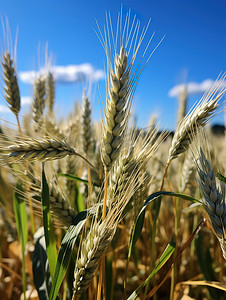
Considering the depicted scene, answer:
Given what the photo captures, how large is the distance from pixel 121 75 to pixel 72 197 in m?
0.83

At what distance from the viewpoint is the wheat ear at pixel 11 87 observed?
1.48 metres

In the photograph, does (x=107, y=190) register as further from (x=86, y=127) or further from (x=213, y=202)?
(x=86, y=127)

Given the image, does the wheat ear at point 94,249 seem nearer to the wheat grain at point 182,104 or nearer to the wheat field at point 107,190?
the wheat field at point 107,190

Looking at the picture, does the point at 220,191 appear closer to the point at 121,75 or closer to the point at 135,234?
the point at 135,234

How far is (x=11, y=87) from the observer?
4.94 feet

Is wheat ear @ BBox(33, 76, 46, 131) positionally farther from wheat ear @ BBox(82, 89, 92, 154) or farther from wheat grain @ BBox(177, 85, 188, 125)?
wheat grain @ BBox(177, 85, 188, 125)

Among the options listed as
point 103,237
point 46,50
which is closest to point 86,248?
point 103,237

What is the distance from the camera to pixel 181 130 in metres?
1.06

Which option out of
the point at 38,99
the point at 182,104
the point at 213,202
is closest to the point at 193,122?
the point at 213,202

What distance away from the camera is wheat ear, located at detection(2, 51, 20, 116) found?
1.48 metres

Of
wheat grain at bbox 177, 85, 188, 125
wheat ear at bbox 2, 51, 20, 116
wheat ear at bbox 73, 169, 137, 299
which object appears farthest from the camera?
wheat grain at bbox 177, 85, 188, 125

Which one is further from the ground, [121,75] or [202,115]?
[121,75]

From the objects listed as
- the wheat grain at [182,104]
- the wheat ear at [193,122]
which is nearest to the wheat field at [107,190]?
the wheat ear at [193,122]

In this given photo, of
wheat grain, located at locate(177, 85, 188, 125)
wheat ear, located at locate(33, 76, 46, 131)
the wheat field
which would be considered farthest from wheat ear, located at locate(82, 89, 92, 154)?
wheat grain, located at locate(177, 85, 188, 125)
